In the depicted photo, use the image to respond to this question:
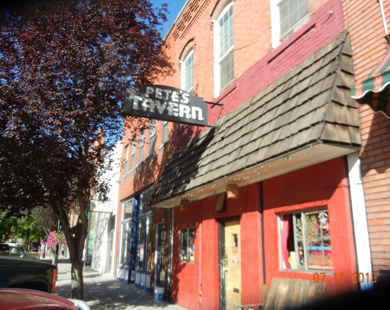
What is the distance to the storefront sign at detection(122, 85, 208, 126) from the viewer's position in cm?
738

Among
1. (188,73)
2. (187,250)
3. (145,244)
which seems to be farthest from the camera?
(145,244)

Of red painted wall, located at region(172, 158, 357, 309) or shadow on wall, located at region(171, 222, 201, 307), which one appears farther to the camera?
shadow on wall, located at region(171, 222, 201, 307)

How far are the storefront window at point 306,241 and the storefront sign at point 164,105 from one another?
338 centimetres

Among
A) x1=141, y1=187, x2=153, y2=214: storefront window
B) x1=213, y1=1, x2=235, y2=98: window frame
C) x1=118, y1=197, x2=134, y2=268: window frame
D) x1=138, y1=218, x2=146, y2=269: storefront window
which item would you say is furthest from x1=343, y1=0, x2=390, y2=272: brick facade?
x1=118, y1=197, x2=134, y2=268: window frame

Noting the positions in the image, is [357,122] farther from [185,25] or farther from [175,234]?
[185,25]

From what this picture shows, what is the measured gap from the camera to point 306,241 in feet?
17.6

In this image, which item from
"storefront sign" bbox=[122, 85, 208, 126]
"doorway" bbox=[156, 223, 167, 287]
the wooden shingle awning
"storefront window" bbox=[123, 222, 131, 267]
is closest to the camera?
the wooden shingle awning

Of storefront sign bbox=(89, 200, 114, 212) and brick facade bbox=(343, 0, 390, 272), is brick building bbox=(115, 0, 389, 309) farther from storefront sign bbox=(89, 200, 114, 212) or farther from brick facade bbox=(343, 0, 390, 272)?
storefront sign bbox=(89, 200, 114, 212)

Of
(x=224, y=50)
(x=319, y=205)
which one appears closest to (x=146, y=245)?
(x=224, y=50)

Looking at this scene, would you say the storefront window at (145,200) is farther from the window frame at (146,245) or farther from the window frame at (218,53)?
the window frame at (218,53)

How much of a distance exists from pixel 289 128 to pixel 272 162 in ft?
1.99

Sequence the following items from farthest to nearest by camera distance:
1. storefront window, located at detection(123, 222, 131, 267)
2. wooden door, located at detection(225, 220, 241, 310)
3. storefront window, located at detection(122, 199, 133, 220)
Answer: storefront window, located at detection(122, 199, 133, 220), storefront window, located at detection(123, 222, 131, 267), wooden door, located at detection(225, 220, 241, 310)

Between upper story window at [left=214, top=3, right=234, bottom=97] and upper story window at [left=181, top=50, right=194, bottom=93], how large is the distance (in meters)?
1.89
